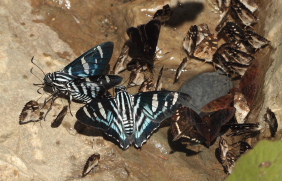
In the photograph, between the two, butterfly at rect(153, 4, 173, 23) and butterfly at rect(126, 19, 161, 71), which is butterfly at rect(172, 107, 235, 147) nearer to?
butterfly at rect(126, 19, 161, 71)

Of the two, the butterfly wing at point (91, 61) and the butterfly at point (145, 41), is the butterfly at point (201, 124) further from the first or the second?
the butterfly wing at point (91, 61)

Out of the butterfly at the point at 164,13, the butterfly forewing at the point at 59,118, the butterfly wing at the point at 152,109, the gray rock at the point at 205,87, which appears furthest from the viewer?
the butterfly at the point at 164,13

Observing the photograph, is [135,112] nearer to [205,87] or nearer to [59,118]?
[59,118]

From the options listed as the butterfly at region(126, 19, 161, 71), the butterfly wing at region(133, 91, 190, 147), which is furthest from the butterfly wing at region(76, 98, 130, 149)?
the butterfly at region(126, 19, 161, 71)

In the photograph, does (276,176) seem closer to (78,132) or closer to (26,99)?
(78,132)

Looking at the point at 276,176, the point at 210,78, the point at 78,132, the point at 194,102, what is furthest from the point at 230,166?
the point at 276,176

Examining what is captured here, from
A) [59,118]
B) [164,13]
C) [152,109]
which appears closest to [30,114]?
[59,118]

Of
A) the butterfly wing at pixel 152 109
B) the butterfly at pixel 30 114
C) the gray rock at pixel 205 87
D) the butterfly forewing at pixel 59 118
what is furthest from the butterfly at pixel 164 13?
the butterfly at pixel 30 114

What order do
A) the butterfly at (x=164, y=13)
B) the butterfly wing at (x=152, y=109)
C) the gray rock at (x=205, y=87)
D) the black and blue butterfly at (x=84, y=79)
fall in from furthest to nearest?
the butterfly at (x=164, y=13)
the gray rock at (x=205, y=87)
the black and blue butterfly at (x=84, y=79)
the butterfly wing at (x=152, y=109)
